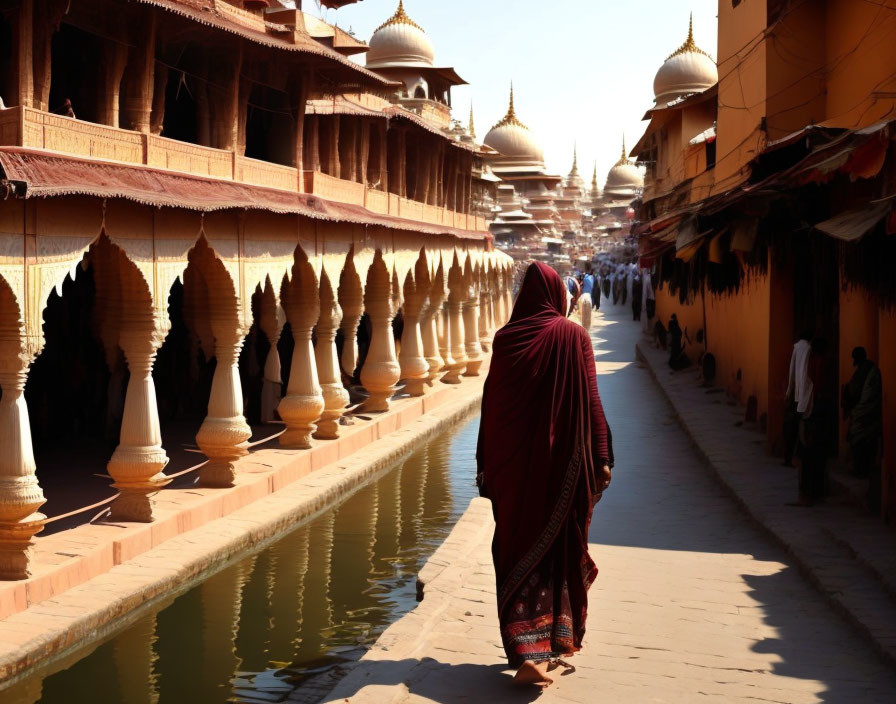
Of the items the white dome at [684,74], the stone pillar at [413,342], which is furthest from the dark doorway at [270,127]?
the white dome at [684,74]

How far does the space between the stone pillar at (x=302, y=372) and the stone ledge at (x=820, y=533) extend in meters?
4.81

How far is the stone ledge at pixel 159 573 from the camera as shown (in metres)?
6.98

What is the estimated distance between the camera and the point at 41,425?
44.8 ft

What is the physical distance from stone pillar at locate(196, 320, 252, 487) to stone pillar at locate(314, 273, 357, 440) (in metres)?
3.10

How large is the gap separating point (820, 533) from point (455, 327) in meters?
15.7

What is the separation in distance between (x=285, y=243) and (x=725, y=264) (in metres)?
5.94

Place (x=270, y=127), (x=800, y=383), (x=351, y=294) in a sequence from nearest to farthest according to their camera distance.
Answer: (x=800, y=383)
(x=351, y=294)
(x=270, y=127)

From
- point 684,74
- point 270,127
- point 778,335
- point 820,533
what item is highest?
point 684,74

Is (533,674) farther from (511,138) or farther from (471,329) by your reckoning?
(511,138)

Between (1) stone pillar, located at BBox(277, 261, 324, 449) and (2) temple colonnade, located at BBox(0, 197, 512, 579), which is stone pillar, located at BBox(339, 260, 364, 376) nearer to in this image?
(2) temple colonnade, located at BBox(0, 197, 512, 579)

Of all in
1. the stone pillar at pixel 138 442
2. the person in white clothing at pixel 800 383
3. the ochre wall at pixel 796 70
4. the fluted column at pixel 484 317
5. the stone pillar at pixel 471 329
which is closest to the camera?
the stone pillar at pixel 138 442

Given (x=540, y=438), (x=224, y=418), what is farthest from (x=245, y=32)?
(x=540, y=438)

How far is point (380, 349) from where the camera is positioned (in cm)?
1772

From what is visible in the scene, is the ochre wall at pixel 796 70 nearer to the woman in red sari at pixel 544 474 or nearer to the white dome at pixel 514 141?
the woman in red sari at pixel 544 474
